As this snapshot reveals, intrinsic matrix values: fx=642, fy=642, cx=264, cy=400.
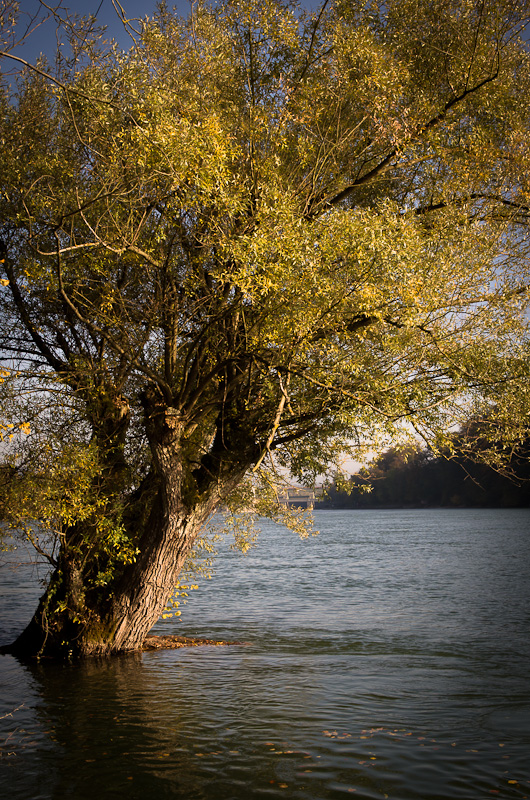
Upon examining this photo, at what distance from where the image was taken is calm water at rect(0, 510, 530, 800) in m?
8.12

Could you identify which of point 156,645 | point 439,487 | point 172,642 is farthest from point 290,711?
point 439,487

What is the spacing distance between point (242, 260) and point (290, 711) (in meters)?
7.70

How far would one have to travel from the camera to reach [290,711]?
1115 cm

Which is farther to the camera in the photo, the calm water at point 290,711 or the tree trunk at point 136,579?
the tree trunk at point 136,579

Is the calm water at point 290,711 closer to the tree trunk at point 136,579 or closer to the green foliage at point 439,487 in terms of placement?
the tree trunk at point 136,579

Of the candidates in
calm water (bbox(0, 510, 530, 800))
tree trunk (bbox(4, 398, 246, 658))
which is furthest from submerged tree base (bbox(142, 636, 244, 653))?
tree trunk (bbox(4, 398, 246, 658))

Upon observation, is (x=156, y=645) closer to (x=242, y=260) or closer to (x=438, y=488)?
(x=242, y=260)

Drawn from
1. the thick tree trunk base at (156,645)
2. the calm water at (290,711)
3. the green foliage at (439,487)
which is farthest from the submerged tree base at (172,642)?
the green foliage at (439,487)

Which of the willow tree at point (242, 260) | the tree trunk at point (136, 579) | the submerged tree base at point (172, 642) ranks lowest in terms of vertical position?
the submerged tree base at point (172, 642)

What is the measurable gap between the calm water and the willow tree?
2.20 meters

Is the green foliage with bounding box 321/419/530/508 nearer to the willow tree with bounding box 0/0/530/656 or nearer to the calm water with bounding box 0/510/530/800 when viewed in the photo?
the calm water with bounding box 0/510/530/800

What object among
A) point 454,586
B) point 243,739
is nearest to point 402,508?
point 454,586

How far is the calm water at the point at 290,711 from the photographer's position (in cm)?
812

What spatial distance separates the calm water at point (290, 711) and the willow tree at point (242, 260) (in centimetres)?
220
